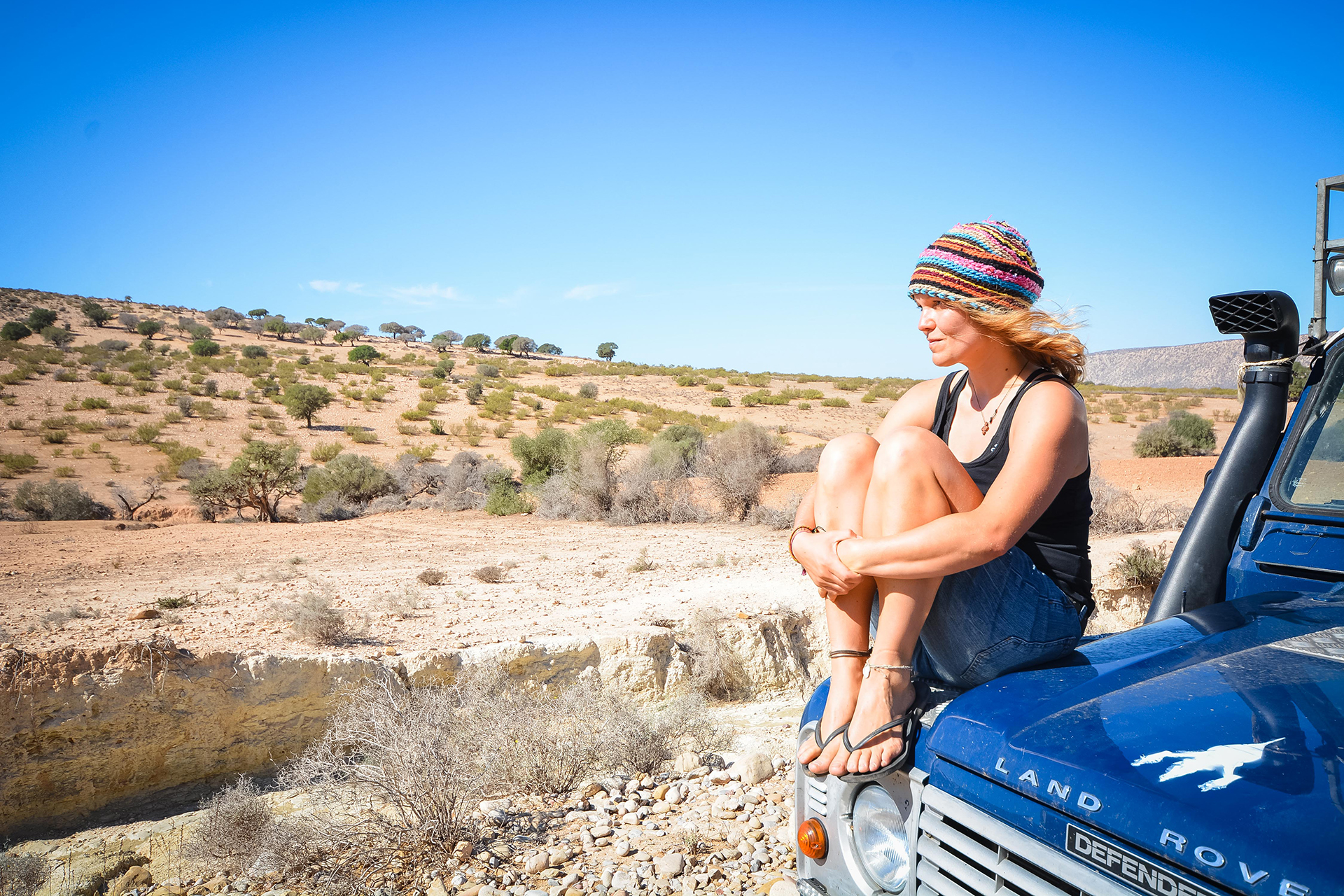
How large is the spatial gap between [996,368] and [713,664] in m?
3.97

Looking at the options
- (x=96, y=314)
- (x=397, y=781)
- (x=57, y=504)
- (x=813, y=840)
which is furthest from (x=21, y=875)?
(x=96, y=314)

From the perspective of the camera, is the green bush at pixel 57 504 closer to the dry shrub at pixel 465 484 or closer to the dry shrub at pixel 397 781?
the dry shrub at pixel 465 484

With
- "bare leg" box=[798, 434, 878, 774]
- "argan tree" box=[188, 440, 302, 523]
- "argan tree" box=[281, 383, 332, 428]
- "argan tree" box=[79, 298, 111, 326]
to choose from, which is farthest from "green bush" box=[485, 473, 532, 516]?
"argan tree" box=[79, 298, 111, 326]

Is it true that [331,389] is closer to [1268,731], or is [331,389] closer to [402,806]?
[402,806]

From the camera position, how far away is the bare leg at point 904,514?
1836 mm

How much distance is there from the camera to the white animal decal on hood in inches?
48.4

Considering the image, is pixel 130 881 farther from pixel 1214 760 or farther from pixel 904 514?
pixel 1214 760

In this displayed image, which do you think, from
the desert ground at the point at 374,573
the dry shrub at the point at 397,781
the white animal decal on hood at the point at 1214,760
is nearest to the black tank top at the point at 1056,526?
the white animal decal on hood at the point at 1214,760

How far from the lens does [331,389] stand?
29484mm

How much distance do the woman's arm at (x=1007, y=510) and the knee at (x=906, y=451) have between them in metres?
0.14

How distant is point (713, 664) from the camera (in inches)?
225

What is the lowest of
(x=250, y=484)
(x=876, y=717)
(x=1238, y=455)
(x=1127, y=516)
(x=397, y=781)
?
(x=397, y=781)

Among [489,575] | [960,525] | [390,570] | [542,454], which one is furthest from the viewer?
[542,454]

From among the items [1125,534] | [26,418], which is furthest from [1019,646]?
[26,418]
